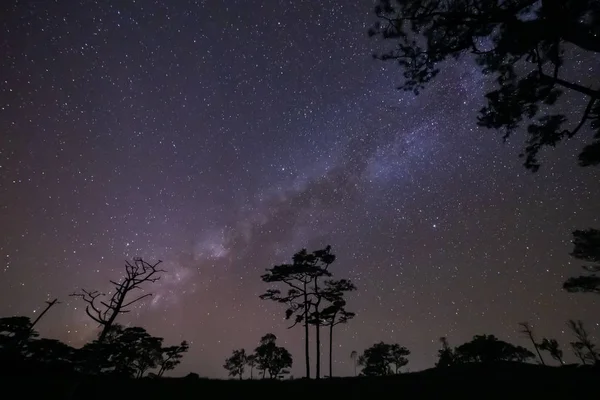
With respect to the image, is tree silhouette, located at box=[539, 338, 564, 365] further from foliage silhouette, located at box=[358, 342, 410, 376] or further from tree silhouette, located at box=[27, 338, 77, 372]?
tree silhouette, located at box=[27, 338, 77, 372]

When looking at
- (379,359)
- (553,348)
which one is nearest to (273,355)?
(379,359)

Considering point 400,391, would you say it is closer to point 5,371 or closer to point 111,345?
point 5,371

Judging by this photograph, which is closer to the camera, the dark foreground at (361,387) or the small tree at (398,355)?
the dark foreground at (361,387)

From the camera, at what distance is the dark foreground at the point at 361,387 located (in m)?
14.3

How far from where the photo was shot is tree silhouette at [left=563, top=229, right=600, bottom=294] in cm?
2252

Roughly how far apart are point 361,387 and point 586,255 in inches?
829

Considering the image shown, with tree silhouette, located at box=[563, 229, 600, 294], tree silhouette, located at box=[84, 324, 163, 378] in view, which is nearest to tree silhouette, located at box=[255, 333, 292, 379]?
tree silhouette, located at box=[84, 324, 163, 378]

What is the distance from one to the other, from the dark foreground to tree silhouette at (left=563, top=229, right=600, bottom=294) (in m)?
9.69

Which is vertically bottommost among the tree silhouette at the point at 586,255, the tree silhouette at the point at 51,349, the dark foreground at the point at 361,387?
the dark foreground at the point at 361,387

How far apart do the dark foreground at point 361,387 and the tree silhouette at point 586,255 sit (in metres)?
9.69

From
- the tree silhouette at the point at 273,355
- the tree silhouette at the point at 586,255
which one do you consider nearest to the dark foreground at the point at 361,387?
the tree silhouette at the point at 586,255

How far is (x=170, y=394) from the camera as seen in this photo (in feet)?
50.9

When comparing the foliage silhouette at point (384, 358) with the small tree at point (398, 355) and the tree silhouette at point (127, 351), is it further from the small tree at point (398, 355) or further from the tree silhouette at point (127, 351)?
the tree silhouette at point (127, 351)

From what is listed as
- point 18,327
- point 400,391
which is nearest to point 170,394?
point 400,391
